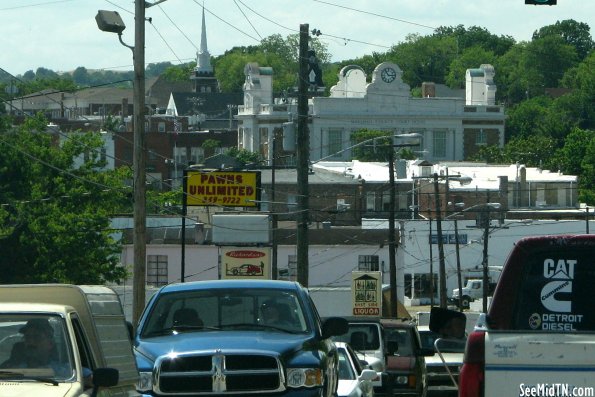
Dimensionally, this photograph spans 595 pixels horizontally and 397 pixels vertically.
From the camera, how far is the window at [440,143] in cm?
14282

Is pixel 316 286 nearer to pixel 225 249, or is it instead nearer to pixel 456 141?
pixel 225 249

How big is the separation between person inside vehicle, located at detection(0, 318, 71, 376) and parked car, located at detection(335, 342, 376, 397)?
5804mm

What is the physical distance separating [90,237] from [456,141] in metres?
88.5

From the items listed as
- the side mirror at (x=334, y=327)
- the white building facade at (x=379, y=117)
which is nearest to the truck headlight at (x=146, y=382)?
the side mirror at (x=334, y=327)

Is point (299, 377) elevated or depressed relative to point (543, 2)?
depressed

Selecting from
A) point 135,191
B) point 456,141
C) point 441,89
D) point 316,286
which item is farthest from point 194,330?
point 441,89

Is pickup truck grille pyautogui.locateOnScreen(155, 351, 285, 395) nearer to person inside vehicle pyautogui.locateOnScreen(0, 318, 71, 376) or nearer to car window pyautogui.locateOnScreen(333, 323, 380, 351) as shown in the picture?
person inside vehicle pyautogui.locateOnScreen(0, 318, 71, 376)

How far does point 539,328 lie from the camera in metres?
8.01

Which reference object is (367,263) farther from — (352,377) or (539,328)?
(539,328)

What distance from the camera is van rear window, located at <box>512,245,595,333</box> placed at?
315 inches

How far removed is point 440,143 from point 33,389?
135672 mm

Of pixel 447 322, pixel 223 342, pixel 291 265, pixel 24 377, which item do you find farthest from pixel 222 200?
pixel 447 322

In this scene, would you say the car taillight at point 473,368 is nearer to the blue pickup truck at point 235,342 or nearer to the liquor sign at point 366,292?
the blue pickup truck at point 235,342

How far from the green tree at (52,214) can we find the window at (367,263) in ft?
38.8
